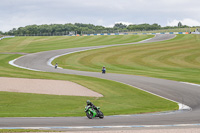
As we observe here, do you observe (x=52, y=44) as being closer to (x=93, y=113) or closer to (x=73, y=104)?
(x=73, y=104)

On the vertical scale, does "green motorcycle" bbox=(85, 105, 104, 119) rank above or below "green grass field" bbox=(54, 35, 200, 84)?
above

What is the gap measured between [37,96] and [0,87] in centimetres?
516

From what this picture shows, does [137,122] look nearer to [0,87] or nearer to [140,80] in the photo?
[0,87]

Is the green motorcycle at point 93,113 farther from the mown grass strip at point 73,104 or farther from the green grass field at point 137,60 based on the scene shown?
the green grass field at point 137,60

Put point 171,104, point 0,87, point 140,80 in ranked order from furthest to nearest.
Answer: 1. point 140,80
2. point 0,87
3. point 171,104

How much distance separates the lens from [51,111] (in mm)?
18766

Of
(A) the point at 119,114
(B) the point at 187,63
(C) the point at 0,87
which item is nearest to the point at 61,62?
(B) the point at 187,63

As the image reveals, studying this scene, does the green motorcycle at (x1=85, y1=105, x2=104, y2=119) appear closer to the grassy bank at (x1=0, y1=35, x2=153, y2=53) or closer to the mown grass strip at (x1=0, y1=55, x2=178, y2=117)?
the mown grass strip at (x1=0, y1=55, x2=178, y2=117)

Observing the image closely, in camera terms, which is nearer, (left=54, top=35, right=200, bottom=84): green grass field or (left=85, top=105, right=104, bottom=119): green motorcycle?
(left=85, top=105, right=104, bottom=119): green motorcycle

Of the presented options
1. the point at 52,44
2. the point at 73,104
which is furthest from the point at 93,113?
the point at 52,44

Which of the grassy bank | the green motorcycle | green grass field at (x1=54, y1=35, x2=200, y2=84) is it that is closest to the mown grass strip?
the green motorcycle

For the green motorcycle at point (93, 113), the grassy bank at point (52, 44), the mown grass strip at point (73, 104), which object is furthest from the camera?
the grassy bank at point (52, 44)

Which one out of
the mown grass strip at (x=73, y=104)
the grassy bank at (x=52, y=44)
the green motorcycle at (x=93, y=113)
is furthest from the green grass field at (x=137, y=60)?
the green motorcycle at (x=93, y=113)

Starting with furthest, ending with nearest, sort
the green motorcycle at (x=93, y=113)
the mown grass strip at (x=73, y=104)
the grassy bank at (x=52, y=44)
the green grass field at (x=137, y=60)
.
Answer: the grassy bank at (x=52, y=44) < the green grass field at (x=137, y=60) < the mown grass strip at (x=73, y=104) < the green motorcycle at (x=93, y=113)
